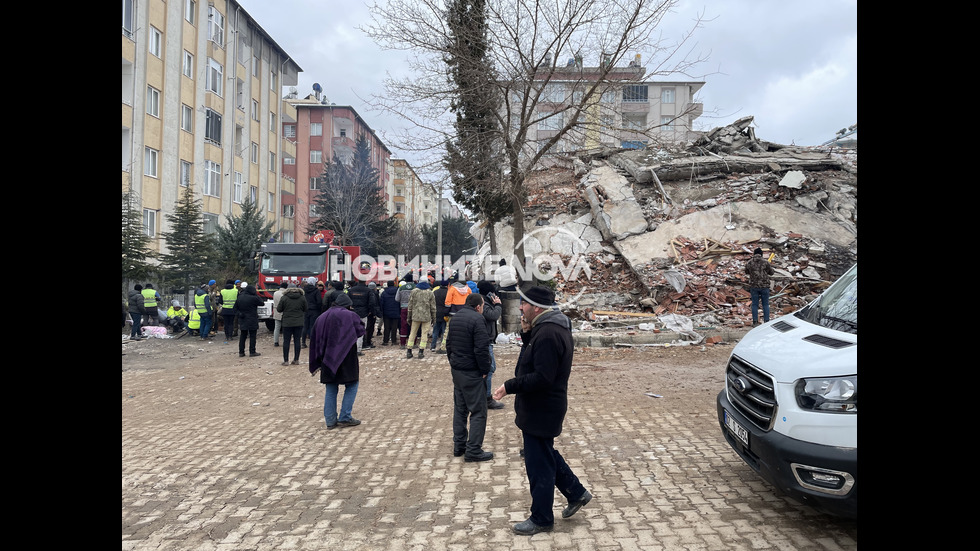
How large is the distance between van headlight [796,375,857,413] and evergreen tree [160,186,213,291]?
68.7 ft

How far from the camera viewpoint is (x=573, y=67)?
43.8 feet

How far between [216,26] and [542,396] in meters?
32.2

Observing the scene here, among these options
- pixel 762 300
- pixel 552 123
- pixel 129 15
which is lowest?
pixel 762 300

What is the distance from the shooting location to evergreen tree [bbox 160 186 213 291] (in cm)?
1978

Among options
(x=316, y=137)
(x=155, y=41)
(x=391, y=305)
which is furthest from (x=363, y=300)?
(x=316, y=137)

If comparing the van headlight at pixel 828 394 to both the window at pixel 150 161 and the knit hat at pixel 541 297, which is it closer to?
the knit hat at pixel 541 297

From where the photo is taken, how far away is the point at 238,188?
31547mm

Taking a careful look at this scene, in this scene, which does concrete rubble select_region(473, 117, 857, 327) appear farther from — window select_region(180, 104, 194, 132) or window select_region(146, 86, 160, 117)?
window select_region(180, 104, 194, 132)

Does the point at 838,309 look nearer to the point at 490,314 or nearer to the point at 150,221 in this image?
the point at 490,314
